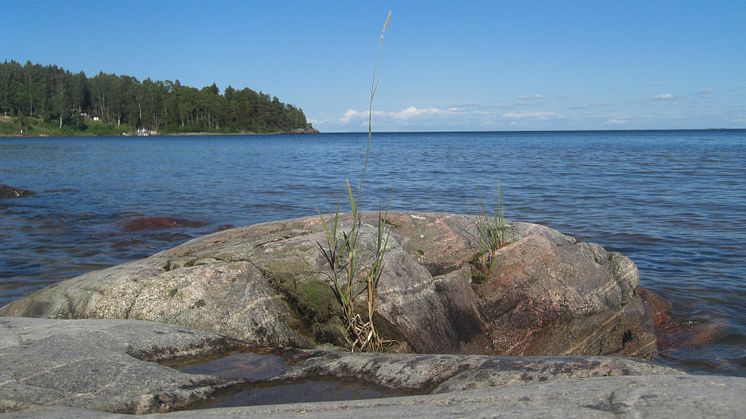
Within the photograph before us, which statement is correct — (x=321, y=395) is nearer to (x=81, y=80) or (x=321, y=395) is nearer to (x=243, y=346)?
(x=243, y=346)

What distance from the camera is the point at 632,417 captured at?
96.0 inches

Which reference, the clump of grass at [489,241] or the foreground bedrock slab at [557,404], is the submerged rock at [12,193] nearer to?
the clump of grass at [489,241]

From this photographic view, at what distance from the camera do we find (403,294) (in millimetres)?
5219

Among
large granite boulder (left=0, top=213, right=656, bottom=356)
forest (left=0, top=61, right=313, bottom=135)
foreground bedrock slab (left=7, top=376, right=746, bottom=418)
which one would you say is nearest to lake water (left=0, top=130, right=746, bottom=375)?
large granite boulder (left=0, top=213, right=656, bottom=356)

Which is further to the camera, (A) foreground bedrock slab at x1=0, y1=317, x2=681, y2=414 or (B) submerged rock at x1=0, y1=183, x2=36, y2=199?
(B) submerged rock at x1=0, y1=183, x2=36, y2=199

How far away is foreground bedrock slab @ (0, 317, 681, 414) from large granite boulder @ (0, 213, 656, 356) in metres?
0.69

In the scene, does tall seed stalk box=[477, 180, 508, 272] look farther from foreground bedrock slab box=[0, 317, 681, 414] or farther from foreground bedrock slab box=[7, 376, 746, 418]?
foreground bedrock slab box=[7, 376, 746, 418]

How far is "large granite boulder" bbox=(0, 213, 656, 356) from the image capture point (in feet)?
16.6

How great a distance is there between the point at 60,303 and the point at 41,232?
27.4 ft

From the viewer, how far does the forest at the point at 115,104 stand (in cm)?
10531

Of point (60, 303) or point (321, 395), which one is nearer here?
point (321, 395)

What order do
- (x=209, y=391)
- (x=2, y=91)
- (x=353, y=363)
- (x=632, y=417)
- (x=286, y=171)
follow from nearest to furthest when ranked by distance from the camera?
(x=632, y=417)
(x=209, y=391)
(x=353, y=363)
(x=286, y=171)
(x=2, y=91)

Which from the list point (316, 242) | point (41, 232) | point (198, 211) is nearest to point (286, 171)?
point (198, 211)

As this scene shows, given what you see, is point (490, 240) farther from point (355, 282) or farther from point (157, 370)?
point (157, 370)
